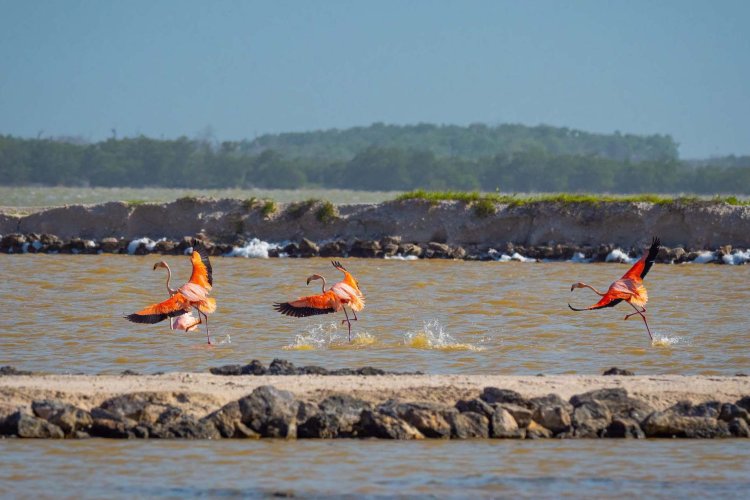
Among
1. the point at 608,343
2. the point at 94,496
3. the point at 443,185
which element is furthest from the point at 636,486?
the point at 443,185

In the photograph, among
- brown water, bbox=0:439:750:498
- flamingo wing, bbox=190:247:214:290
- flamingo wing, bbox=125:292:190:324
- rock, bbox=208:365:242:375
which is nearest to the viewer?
brown water, bbox=0:439:750:498

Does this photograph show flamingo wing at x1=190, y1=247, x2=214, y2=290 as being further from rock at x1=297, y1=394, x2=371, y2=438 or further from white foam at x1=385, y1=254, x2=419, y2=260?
white foam at x1=385, y1=254, x2=419, y2=260

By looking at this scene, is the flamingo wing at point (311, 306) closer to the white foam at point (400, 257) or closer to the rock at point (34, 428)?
the rock at point (34, 428)

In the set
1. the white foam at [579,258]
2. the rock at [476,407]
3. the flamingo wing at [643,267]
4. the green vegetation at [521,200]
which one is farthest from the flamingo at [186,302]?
the green vegetation at [521,200]

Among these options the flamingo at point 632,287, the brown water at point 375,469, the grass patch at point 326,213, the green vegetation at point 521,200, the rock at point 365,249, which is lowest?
the brown water at point 375,469

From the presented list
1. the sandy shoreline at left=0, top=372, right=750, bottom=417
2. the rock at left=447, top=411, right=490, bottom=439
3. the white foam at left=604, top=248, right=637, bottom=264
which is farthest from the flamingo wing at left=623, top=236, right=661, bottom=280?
the white foam at left=604, top=248, right=637, bottom=264

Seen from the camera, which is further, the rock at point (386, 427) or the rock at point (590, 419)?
the rock at point (590, 419)

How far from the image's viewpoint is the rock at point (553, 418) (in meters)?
10.0

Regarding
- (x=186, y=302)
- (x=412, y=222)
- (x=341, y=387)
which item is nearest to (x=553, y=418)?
(x=341, y=387)

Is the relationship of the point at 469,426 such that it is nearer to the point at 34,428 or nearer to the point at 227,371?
the point at 227,371

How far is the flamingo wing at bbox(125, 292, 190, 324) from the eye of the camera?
1323 cm

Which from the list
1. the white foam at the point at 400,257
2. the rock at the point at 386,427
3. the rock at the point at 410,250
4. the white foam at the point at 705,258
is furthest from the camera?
the rock at the point at 410,250

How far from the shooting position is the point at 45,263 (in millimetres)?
25406

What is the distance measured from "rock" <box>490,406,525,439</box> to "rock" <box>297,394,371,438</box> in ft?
3.07
